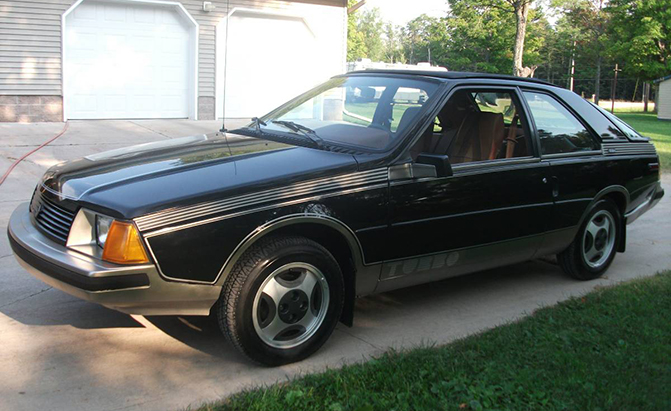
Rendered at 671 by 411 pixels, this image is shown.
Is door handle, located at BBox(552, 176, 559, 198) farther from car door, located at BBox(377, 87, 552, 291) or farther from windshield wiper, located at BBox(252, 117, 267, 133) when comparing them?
windshield wiper, located at BBox(252, 117, 267, 133)

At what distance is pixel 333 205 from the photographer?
391cm

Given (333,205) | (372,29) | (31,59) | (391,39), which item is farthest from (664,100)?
(391,39)

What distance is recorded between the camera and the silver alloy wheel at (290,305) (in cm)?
374

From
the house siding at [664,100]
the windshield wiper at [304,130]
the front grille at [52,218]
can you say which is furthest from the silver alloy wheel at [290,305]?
the house siding at [664,100]

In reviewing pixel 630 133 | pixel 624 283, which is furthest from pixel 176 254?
pixel 630 133

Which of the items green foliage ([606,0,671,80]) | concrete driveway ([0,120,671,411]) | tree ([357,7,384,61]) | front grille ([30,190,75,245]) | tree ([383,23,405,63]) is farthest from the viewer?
tree ([383,23,405,63])

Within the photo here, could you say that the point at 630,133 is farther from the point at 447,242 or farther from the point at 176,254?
the point at 176,254

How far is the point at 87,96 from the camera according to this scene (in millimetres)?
15078

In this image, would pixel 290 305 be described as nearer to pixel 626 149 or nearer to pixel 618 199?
pixel 618 199

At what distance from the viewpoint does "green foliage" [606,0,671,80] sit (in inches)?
1506

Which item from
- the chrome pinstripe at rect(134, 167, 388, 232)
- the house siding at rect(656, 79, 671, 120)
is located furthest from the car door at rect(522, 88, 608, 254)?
the house siding at rect(656, 79, 671, 120)

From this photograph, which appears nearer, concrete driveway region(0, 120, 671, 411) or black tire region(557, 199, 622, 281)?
concrete driveway region(0, 120, 671, 411)

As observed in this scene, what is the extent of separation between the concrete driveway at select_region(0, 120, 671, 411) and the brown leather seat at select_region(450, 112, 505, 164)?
1141 millimetres

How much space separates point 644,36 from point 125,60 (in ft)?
107
